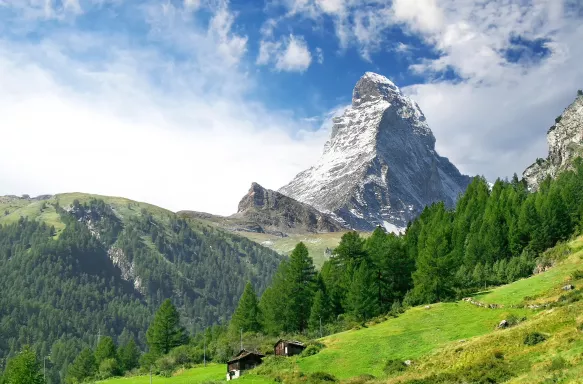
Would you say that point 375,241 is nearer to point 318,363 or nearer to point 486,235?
point 486,235

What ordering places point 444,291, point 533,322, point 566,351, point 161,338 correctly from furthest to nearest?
1. point 161,338
2. point 444,291
3. point 533,322
4. point 566,351

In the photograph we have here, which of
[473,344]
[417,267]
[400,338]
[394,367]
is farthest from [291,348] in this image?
[417,267]

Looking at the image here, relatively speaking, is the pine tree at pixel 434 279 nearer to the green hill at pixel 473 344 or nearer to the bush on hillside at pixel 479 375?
the green hill at pixel 473 344

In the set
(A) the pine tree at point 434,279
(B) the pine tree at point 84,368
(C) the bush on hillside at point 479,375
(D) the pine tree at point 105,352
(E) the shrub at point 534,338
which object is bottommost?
(B) the pine tree at point 84,368

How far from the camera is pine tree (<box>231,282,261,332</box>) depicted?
107250 mm

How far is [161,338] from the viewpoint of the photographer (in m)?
117

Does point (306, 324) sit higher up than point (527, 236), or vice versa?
point (527, 236)

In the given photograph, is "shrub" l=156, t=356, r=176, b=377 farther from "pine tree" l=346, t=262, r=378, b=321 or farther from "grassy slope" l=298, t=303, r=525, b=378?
"grassy slope" l=298, t=303, r=525, b=378

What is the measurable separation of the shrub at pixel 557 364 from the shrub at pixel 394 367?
719 inches

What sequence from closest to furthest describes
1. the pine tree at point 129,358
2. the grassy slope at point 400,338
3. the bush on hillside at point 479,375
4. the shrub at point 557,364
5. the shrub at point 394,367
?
1. the shrub at point 557,364
2. the bush on hillside at point 479,375
3. the shrub at point 394,367
4. the grassy slope at point 400,338
5. the pine tree at point 129,358

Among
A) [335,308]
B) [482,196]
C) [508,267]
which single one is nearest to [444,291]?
[508,267]

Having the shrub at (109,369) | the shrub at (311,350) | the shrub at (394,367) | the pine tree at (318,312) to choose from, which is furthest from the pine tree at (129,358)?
the shrub at (394,367)

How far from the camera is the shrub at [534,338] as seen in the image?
4646cm

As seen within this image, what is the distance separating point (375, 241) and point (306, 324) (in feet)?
63.6
